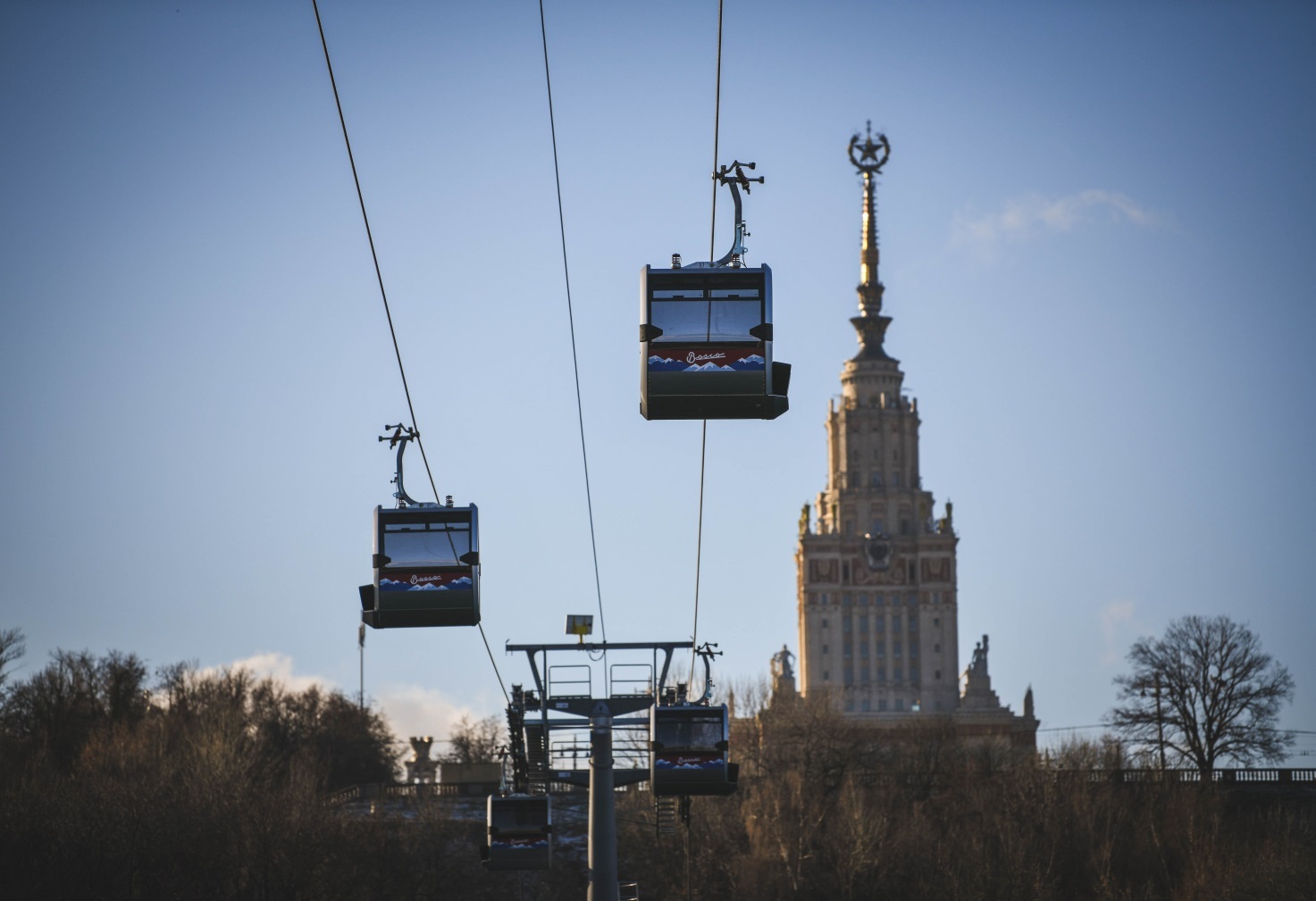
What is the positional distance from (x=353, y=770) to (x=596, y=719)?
90.6 m

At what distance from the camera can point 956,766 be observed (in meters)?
135

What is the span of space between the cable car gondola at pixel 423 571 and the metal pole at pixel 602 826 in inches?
628

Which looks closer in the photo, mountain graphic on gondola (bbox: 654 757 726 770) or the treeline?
mountain graphic on gondola (bbox: 654 757 726 770)

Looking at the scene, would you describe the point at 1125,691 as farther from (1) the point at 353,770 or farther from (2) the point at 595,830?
(2) the point at 595,830

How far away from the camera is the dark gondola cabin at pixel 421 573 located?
41.7 m

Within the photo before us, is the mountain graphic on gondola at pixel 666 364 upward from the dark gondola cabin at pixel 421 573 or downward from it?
upward

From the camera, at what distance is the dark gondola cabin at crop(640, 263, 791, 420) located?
109 feet

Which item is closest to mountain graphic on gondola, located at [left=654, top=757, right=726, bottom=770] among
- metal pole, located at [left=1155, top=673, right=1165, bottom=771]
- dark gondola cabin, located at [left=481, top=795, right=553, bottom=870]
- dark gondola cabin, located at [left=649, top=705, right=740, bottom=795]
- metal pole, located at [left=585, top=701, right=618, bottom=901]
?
dark gondola cabin, located at [left=649, top=705, right=740, bottom=795]

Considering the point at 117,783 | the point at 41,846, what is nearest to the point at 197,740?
the point at 117,783

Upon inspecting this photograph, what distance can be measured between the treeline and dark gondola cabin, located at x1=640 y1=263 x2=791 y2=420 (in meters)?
48.8

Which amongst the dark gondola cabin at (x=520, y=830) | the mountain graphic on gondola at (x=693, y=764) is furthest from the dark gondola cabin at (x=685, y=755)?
the dark gondola cabin at (x=520, y=830)

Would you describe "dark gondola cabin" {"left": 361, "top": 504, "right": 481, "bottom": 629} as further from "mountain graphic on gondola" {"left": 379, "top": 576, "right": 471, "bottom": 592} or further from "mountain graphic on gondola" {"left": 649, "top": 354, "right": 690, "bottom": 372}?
"mountain graphic on gondola" {"left": 649, "top": 354, "right": 690, "bottom": 372}

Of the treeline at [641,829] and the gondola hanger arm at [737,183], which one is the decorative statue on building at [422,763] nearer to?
the treeline at [641,829]

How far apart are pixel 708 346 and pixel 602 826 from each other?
2619cm
